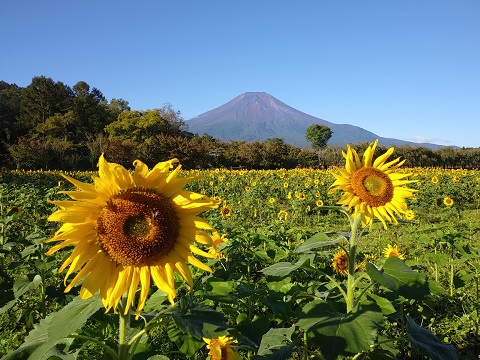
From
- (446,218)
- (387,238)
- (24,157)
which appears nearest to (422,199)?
(446,218)

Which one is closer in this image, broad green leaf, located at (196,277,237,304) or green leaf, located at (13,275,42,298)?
broad green leaf, located at (196,277,237,304)

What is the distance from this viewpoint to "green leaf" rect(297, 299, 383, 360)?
4.56 ft

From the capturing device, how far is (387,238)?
23.3 feet

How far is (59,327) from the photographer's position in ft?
3.90

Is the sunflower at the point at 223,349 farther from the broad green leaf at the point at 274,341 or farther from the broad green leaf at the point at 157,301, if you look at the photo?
the broad green leaf at the point at 157,301

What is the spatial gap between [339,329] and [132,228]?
0.86 metres

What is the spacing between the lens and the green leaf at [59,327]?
1163mm

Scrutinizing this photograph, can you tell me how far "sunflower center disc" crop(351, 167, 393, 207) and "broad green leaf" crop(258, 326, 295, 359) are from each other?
0.85 metres

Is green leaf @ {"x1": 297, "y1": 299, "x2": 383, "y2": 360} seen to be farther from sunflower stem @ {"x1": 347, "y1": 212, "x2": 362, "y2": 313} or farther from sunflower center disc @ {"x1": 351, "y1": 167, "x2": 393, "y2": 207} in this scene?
sunflower center disc @ {"x1": 351, "y1": 167, "x2": 393, "y2": 207}

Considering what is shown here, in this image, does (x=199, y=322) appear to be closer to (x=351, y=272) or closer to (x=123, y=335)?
(x=123, y=335)

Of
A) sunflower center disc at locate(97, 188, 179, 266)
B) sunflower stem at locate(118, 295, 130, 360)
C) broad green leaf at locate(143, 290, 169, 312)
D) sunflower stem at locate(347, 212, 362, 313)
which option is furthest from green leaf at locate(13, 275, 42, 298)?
sunflower stem at locate(347, 212, 362, 313)

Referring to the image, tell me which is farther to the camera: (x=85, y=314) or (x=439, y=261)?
(x=439, y=261)

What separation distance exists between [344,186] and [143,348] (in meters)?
1.35

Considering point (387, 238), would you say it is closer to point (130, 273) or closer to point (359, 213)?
point (359, 213)
